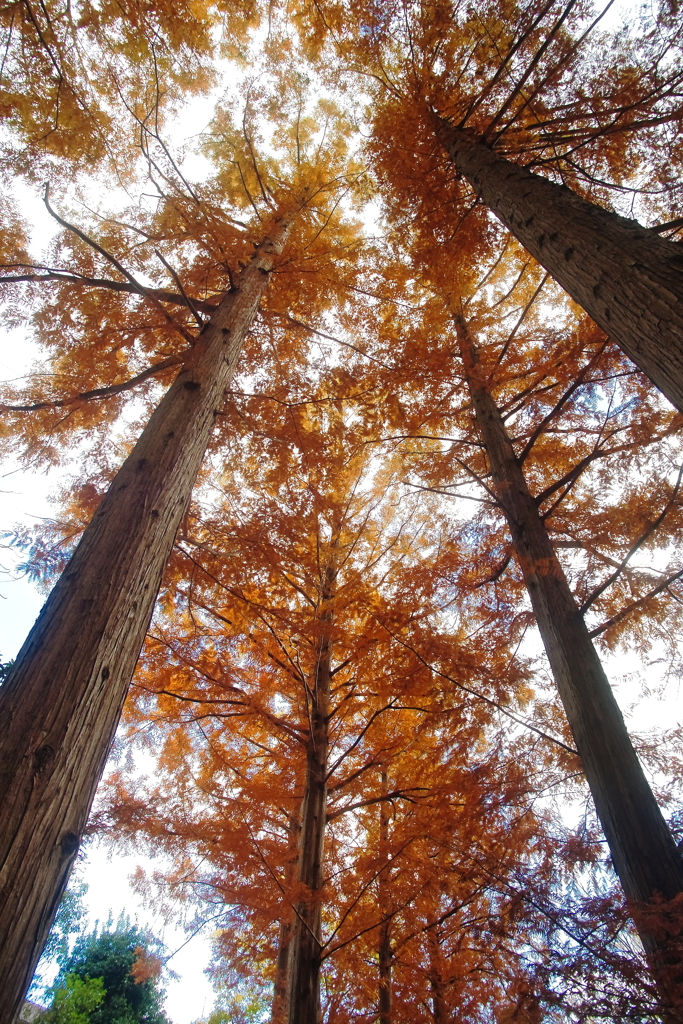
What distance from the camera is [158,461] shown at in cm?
279

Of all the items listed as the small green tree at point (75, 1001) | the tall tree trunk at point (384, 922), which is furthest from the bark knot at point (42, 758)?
the small green tree at point (75, 1001)

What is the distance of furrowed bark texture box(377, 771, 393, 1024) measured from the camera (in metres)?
4.09

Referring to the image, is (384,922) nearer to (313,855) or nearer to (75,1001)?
(313,855)

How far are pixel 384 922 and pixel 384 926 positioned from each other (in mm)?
1186

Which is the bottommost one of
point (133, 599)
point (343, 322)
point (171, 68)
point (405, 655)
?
point (133, 599)

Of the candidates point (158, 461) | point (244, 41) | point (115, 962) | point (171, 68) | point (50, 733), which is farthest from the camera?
point (115, 962)

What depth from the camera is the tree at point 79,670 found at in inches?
55.5

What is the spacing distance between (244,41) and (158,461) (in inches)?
292

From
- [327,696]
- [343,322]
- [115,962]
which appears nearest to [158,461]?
[327,696]

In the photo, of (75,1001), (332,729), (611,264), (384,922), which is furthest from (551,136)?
(75,1001)

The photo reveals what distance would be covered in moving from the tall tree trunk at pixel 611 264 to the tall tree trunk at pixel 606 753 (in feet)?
5.80

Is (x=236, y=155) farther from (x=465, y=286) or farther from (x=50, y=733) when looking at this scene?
(x=50, y=733)

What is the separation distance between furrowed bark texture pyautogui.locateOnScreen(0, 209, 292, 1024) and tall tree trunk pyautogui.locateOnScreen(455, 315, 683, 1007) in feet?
7.56

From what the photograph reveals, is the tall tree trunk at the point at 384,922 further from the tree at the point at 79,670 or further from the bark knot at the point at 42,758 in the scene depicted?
the bark knot at the point at 42,758
